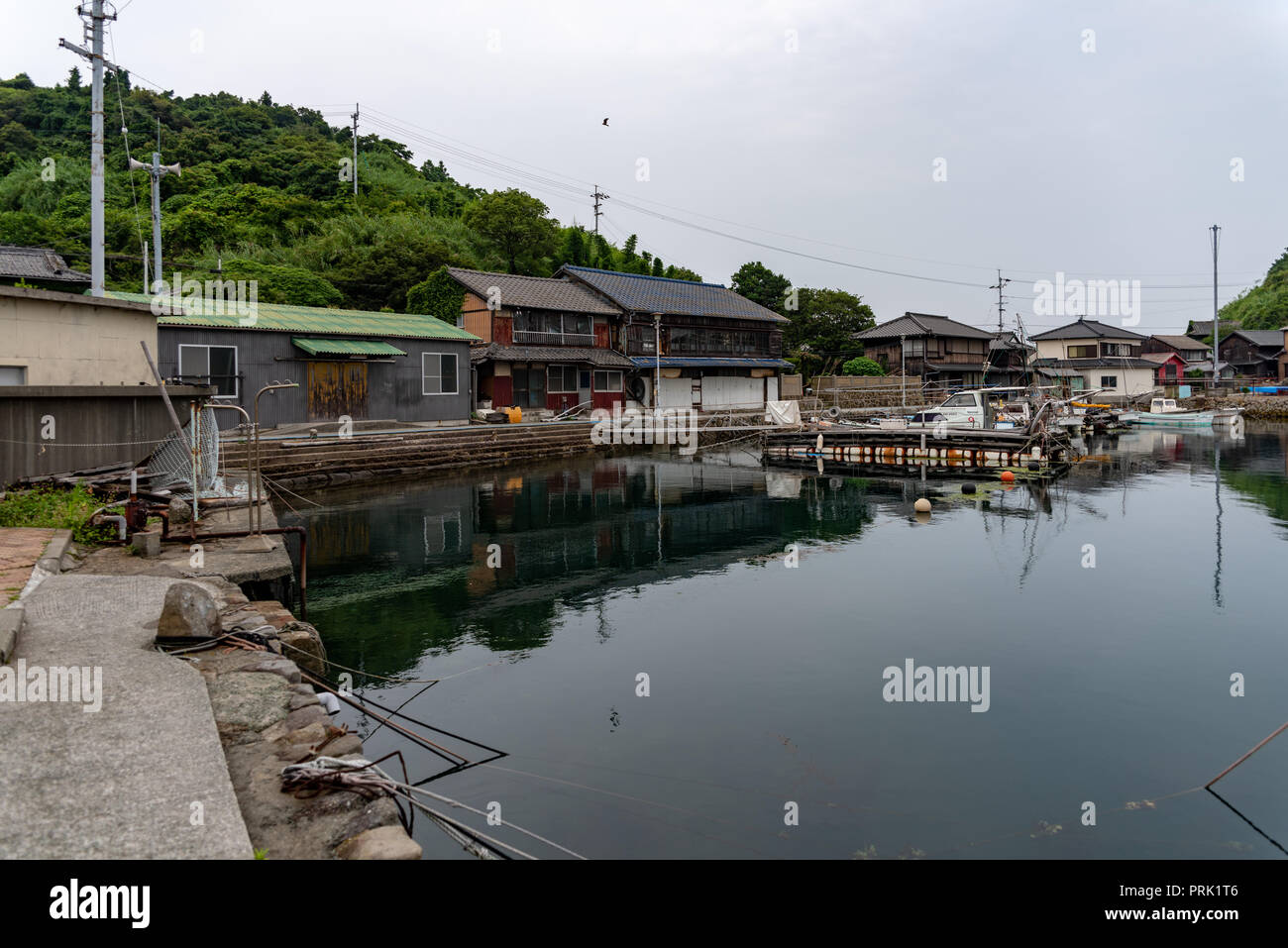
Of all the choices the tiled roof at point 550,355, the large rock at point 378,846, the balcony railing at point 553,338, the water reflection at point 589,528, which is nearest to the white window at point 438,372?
the tiled roof at point 550,355

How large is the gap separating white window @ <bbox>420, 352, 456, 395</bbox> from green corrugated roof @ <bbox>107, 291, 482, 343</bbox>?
A: 2.95ft

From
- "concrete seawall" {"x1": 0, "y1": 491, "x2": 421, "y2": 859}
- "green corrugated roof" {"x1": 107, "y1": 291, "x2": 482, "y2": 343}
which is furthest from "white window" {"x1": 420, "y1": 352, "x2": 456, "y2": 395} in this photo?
"concrete seawall" {"x1": 0, "y1": 491, "x2": 421, "y2": 859}

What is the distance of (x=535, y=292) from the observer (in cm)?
4244

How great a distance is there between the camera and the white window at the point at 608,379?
44000 mm

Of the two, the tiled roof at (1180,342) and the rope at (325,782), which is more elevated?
the tiled roof at (1180,342)

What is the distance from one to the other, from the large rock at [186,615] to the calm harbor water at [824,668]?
84.8 inches

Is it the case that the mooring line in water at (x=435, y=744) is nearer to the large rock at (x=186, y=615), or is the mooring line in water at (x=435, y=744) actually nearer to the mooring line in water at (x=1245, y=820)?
the large rock at (x=186, y=615)

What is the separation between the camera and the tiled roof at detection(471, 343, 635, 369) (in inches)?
1515

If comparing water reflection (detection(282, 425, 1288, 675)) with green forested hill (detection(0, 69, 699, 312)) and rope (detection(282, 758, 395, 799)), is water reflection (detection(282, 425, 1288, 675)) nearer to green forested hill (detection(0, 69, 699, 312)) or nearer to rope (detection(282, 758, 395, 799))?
rope (detection(282, 758, 395, 799))

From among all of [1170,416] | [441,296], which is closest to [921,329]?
[1170,416]

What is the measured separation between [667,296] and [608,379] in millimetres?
7572

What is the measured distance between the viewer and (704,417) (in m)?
46.5

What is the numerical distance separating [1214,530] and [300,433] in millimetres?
28426
